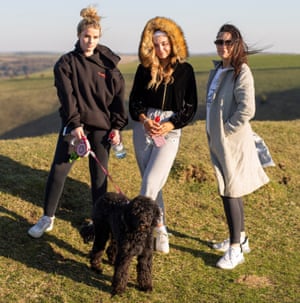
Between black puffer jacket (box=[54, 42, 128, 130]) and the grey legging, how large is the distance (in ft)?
1.08

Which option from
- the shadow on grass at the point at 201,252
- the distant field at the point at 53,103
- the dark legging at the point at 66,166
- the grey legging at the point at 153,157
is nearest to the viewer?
the grey legging at the point at 153,157

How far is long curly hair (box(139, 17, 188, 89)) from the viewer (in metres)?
4.73

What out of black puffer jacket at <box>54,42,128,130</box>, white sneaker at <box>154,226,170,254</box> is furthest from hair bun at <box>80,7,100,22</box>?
white sneaker at <box>154,226,170,254</box>

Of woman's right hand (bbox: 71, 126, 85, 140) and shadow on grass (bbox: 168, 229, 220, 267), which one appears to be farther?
shadow on grass (bbox: 168, 229, 220, 267)

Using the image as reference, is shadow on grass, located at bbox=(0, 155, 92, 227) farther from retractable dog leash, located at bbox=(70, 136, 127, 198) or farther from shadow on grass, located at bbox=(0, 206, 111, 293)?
retractable dog leash, located at bbox=(70, 136, 127, 198)

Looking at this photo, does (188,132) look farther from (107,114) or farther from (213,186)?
(107,114)

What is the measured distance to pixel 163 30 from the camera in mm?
4711

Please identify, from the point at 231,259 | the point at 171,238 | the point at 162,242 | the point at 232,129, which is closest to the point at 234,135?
the point at 232,129

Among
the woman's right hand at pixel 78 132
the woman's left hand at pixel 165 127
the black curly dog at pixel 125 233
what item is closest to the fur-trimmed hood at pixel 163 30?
the woman's left hand at pixel 165 127

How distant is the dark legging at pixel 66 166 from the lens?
5.16 meters

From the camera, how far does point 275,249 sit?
6.09m

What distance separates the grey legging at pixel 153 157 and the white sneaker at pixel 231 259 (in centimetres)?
120

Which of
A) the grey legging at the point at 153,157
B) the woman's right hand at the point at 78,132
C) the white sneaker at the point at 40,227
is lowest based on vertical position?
the white sneaker at the point at 40,227

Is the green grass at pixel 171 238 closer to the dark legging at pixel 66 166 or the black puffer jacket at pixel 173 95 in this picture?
the dark legging at pixel 66 166
